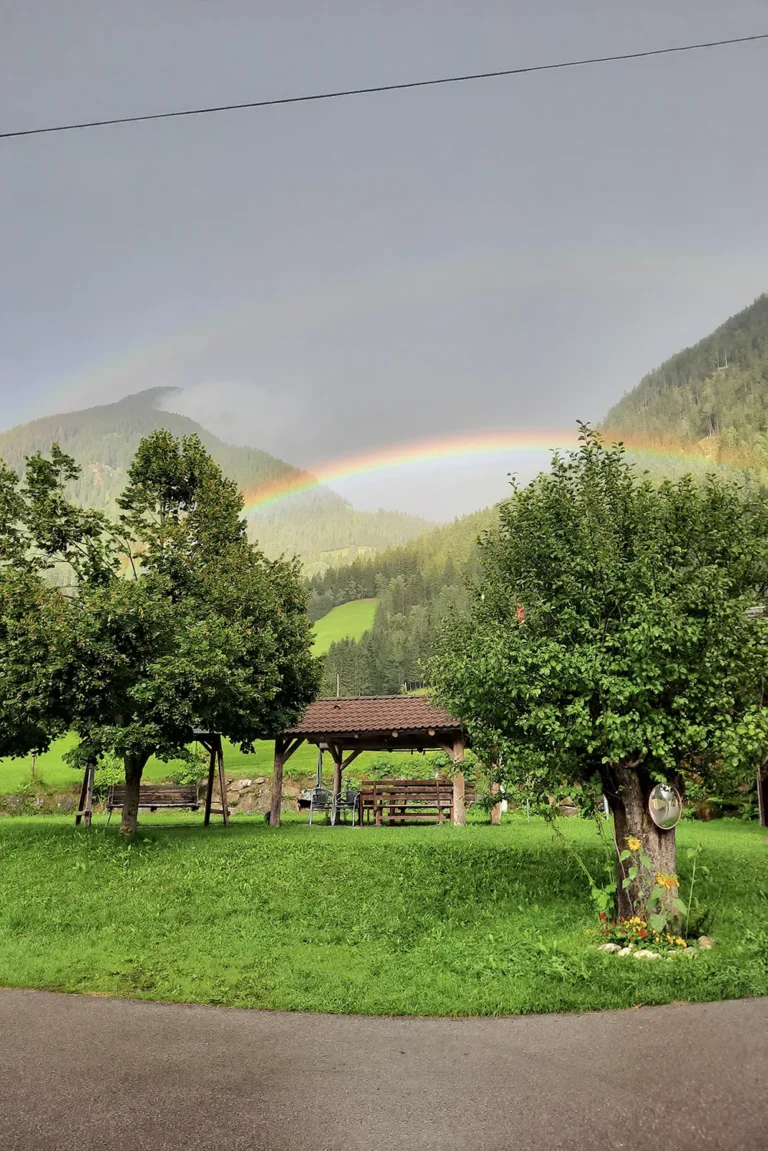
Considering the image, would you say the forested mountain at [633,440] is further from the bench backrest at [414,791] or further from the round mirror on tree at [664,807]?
the round mirror on tree at [664,807]

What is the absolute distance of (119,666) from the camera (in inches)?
663

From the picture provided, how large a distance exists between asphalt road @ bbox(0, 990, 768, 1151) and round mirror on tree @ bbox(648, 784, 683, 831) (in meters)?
2.84

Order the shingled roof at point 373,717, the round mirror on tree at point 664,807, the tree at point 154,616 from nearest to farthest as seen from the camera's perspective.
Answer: the round mirror on tree at point 664,807
the tree at point 154,616
the shingled roof at point 373,717

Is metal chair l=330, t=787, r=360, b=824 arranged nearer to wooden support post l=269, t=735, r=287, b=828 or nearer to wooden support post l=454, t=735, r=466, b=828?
wooden support post l=269, t=735, r=287, b=828

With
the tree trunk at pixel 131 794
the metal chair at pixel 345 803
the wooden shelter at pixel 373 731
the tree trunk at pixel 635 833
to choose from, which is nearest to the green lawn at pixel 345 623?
the wooden shelter at pixel 373 731

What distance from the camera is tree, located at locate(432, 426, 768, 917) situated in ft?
32.0

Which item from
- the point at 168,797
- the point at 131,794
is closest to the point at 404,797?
the point at 168,797

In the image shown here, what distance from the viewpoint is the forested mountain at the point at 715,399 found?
124594 mm

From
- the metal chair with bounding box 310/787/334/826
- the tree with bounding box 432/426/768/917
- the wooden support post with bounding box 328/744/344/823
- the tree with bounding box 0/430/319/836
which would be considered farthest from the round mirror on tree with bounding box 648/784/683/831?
the metal chair with bounding box 310/787/334/826

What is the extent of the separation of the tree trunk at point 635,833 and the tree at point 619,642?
0.06ft

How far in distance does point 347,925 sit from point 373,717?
13959 millimetres

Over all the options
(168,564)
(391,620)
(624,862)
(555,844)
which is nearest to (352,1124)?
(624,862)

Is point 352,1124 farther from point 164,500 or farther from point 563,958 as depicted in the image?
point 164,500

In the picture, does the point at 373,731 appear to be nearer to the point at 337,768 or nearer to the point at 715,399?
the point at 337,768
